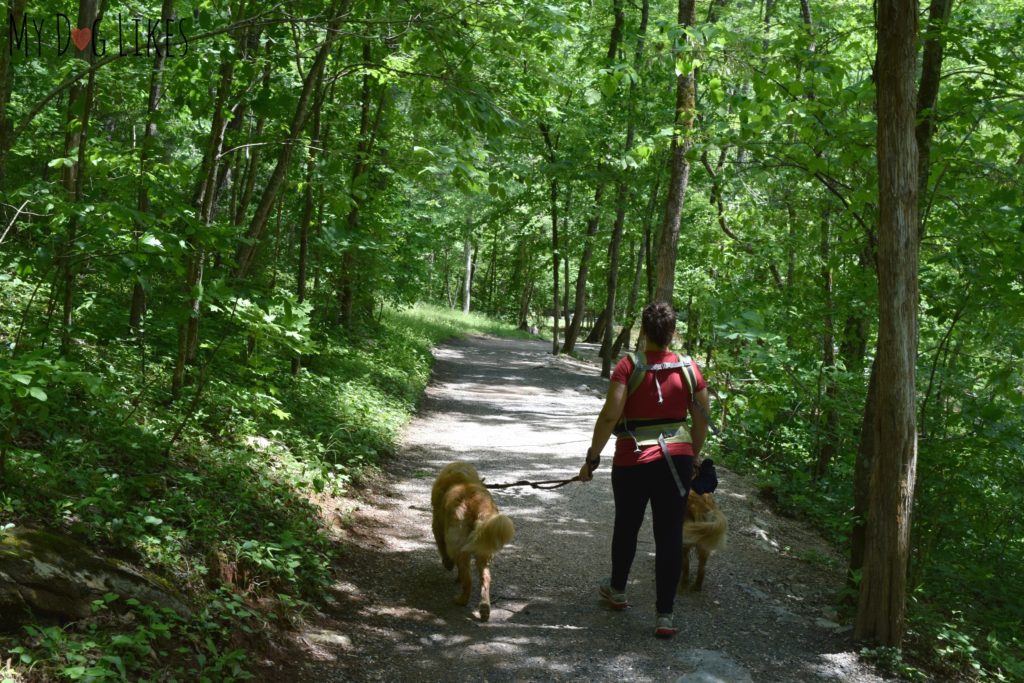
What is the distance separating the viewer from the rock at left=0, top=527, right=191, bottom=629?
3547 millimetres

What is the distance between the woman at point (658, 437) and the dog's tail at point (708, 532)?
0.53 meters

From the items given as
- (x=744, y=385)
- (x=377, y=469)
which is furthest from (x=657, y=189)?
(x=377, y=469)

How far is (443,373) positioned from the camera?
829 inches

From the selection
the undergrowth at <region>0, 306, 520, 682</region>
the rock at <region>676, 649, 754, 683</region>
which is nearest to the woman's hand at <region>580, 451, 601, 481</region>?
the rock at <region>676, 649, 754, 683</region>

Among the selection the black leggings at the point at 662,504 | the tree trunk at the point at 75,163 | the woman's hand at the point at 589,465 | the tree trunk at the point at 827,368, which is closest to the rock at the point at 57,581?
the tree trunk at the point at 75,163

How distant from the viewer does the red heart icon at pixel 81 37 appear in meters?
6.25

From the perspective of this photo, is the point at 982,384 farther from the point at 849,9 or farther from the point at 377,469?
the point at 849,9

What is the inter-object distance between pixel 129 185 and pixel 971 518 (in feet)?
27.9

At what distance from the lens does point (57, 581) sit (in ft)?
12.4

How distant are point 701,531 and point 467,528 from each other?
1835 millimetres

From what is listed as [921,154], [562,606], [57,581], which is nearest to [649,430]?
[562,606]

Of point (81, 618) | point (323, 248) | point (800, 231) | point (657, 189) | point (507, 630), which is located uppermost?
point (657, 189)

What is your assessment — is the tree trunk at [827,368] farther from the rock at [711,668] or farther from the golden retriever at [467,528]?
the golden retriever at [467,528]

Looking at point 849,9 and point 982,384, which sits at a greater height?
point 849,9
